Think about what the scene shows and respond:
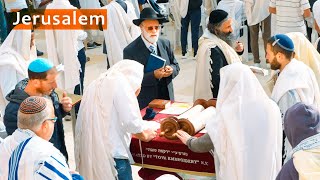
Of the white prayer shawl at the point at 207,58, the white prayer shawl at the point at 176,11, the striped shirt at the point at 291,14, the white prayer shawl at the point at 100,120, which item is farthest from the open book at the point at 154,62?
the white prayer shawl at the point at 176,11

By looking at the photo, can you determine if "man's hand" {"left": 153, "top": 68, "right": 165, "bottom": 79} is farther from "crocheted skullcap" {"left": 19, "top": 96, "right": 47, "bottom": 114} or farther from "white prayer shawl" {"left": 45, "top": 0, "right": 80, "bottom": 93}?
"white prayer shawl" {"left": 45, "top": 0, "right": 80, "bottom": 93}

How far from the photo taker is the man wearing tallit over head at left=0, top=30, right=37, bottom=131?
5.24 metres

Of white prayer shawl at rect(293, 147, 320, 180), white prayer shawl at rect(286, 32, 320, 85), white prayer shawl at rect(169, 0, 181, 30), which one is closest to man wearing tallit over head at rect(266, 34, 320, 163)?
white prayer shawl at rect(286, 32, 320, 85)

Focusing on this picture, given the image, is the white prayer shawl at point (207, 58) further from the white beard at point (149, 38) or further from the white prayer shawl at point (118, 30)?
the white prayer shawl at point (118, 30)

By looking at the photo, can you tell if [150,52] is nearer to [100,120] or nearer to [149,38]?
[149,38]

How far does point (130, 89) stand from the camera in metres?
4.02

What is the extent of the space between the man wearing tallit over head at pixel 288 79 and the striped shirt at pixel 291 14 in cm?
291

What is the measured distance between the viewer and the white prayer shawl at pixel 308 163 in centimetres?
276

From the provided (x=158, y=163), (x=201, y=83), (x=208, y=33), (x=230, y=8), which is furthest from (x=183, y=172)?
(x=230, y=8)

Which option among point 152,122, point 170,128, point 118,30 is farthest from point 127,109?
point 118,30

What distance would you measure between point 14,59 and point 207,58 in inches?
74.3

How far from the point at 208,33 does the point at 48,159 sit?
2593 mm

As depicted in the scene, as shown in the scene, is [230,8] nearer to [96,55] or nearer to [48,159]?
[96,55]

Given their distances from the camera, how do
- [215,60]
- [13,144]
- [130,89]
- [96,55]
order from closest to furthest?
[13,144], [130,89], [215,60], [96,55]
